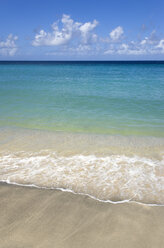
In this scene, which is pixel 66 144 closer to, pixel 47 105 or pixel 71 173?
pixel 71 173

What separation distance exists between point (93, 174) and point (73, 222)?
1.95 meters

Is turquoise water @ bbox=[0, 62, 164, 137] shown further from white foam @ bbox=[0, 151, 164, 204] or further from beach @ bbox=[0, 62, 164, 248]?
white foam @ bbox=[0, 151, 164, 204]

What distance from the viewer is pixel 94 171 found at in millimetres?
5797

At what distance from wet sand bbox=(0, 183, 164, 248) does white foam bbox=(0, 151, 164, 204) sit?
1.37 ft

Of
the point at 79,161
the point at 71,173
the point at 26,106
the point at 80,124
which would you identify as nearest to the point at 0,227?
the point at 71,173

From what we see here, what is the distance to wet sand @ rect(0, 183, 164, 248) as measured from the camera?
3373mm

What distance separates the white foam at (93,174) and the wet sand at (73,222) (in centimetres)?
42

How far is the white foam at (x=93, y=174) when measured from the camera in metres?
4.82

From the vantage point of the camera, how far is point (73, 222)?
3803 millimetres

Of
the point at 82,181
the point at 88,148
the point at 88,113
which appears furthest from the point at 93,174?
the point at 88,113

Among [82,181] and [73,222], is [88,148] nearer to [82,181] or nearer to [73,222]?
[82,181]

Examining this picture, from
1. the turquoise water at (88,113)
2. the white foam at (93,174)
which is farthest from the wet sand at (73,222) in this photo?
the turquoise water at (88,113)

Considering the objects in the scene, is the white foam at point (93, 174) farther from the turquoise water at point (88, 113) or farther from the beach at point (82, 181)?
the turquoise water at point (88, 113)

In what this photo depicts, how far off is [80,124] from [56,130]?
1.47 metres
